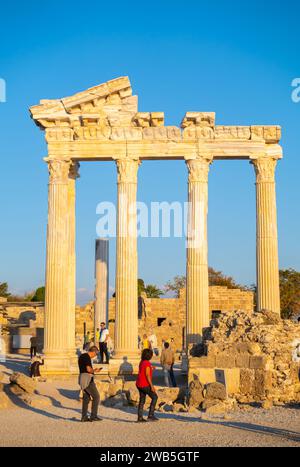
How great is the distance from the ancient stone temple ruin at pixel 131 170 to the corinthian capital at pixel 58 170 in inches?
1.4

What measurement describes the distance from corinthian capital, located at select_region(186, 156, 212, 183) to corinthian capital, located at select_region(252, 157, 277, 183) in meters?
1.80

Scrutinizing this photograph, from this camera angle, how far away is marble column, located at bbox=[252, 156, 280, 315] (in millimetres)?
25391

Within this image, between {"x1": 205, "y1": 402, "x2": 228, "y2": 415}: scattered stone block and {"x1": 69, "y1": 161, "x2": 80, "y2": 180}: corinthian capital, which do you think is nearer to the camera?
{"x1": 205, "y1": 402, "x2": 228, "y2": 415}: scattered stone block

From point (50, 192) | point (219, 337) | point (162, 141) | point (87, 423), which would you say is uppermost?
point (162, 141)

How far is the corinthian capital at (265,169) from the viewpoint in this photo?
25.8 meters

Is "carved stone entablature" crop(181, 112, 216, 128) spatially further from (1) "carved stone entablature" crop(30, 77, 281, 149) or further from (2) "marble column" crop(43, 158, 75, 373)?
(2) "marble column" crop(43, 158, 75, 373)

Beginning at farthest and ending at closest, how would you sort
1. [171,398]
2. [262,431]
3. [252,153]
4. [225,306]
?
[225,306] → [252,153] → [171,398] → [262,431]

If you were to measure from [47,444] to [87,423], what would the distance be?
8.96ft

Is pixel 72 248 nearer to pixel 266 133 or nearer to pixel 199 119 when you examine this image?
pixel 199 119

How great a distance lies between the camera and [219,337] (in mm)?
20328

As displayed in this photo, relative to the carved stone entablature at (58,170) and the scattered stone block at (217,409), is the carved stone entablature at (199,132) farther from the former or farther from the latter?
the scattered stone block at (217,409)

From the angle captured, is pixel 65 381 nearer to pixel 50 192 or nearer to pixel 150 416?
pixel 50 192

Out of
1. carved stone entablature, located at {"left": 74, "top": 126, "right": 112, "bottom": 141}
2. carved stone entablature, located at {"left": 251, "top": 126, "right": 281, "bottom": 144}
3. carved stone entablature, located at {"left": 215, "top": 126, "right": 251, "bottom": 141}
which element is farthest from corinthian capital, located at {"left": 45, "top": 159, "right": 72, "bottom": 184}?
carved stone entablature, located at {"left": 251, "top": 126, "right": 281, "bottom": 144}
